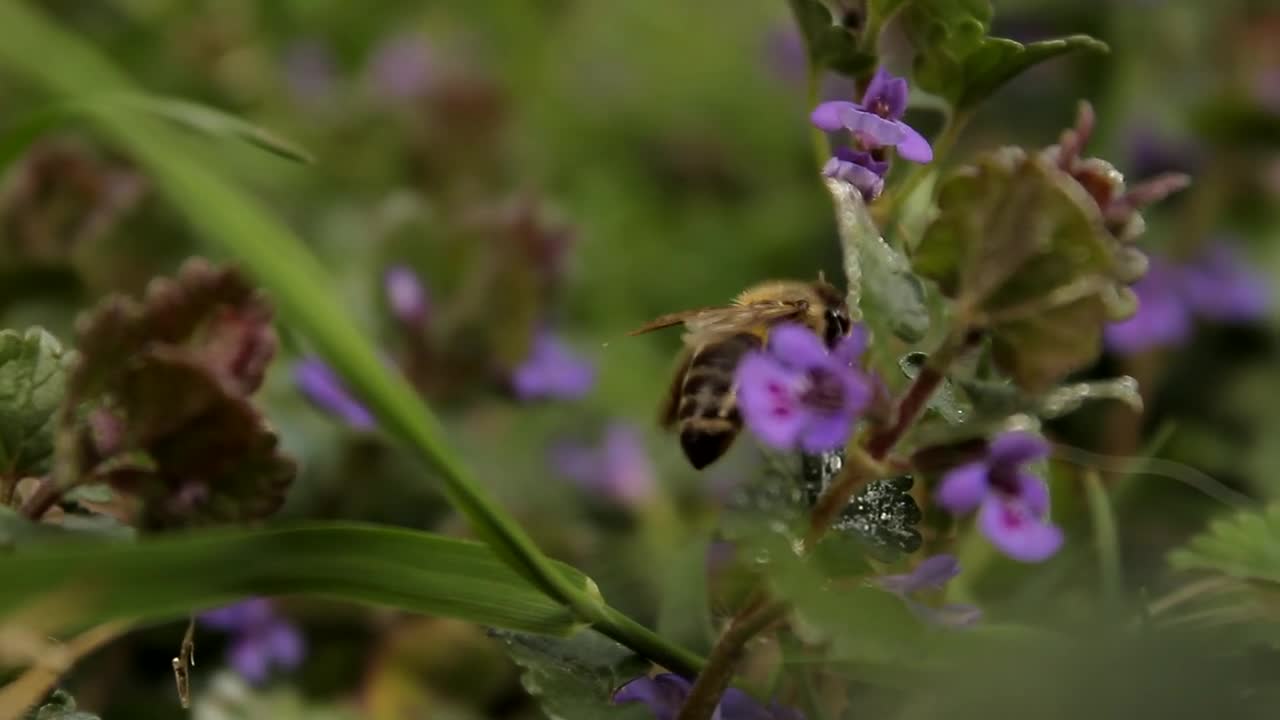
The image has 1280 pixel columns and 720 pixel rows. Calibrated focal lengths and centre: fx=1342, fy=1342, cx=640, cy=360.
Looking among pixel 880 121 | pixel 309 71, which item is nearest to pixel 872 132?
pixel 880 121

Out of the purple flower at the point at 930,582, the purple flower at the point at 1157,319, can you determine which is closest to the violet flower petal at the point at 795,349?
the purple flower at the point at 930,582

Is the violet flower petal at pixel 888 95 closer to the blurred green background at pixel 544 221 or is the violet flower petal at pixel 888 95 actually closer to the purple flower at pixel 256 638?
the blurred green background at pixel 544 221

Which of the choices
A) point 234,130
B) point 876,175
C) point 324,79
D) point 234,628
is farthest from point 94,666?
point 324,79

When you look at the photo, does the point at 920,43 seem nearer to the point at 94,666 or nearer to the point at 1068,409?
the point at 1068,409

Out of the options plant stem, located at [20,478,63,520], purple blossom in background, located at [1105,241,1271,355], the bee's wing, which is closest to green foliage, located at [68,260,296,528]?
plant stem, located at [20,478,63,520]

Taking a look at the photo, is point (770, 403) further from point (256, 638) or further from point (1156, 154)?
point (1156, 154)

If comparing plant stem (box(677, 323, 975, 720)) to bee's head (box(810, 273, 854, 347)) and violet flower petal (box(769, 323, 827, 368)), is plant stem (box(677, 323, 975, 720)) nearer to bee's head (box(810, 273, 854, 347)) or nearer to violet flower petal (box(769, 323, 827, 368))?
violet flower petal (box(769, 323, 827, 368))
